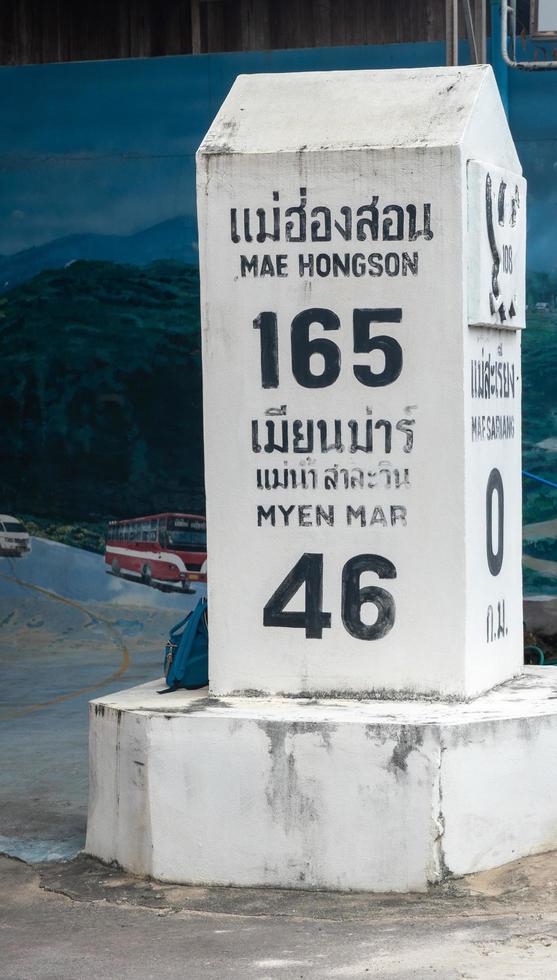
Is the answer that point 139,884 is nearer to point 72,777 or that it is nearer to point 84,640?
point 72,777

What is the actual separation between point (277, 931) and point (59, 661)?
7.31 metres

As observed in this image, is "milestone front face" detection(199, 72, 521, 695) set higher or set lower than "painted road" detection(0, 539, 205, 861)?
higher

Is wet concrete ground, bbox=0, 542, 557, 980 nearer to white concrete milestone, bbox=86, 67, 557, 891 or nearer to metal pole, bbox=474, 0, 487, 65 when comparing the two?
white concrete milestone, bbox=86, 67, 557, 891

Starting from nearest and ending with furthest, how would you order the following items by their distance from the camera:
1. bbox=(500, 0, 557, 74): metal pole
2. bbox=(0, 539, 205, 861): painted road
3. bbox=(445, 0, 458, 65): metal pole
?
1. bbox=(445, 0, 458, 65): metal pole
2. bbox=(0, 539, 205, 861): painted road
3. bbox=(500, 0, 557, 74): metal pole

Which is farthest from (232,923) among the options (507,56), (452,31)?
(507,56)

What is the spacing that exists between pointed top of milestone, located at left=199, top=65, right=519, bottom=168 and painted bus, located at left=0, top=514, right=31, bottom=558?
25.0ft

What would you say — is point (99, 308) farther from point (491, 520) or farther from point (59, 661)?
point (491, 520)

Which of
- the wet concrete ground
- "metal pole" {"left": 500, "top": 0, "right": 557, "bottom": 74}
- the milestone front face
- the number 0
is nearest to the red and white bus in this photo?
"metal pole" {"left": 500, "top": 0, "right": 557, "bottom": 74}

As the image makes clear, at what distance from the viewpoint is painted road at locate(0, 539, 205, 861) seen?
816cm

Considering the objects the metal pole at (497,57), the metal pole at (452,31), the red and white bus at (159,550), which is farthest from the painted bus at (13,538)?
the metal pole at (452,31)

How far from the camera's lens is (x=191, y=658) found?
7.02 m

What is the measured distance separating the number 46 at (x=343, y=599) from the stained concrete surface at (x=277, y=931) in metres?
1.11

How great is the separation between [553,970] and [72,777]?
3.97m

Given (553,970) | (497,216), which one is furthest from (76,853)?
(497,216)
